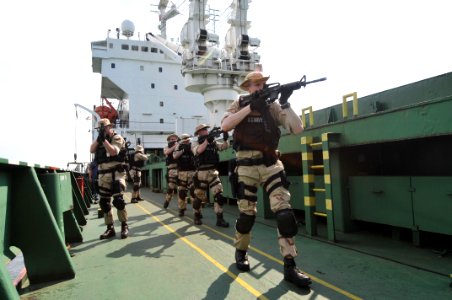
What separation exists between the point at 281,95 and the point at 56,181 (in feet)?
9.14

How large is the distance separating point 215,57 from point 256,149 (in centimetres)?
1829

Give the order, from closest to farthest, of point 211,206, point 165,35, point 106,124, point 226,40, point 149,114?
point 106,124
point 211,206
point 226,40
point 149,114
point 165,35

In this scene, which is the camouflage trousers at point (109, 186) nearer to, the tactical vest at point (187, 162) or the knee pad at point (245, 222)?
the tactical vest at point (187, 162)

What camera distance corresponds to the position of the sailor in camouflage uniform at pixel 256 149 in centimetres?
345

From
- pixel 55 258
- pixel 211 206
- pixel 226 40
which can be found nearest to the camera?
pixel 55 258

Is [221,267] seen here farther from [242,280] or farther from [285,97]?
[285,97]

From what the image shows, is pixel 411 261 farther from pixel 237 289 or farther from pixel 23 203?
pixel 23 203

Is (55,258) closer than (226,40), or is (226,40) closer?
(55,258)

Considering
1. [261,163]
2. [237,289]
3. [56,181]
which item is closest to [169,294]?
[237,289]

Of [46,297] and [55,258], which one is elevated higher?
[55,258]

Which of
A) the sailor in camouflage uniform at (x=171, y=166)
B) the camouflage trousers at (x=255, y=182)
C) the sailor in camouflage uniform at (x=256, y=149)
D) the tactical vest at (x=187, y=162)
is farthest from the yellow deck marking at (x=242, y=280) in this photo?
the sailor in camouflage uniform at (x=171, y=166)

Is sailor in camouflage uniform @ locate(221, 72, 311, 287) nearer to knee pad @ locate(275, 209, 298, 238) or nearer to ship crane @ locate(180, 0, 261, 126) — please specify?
knee pad @ locate(275, 209, 298, 238)

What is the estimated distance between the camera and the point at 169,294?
9.94 ft

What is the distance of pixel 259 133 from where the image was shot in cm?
356
